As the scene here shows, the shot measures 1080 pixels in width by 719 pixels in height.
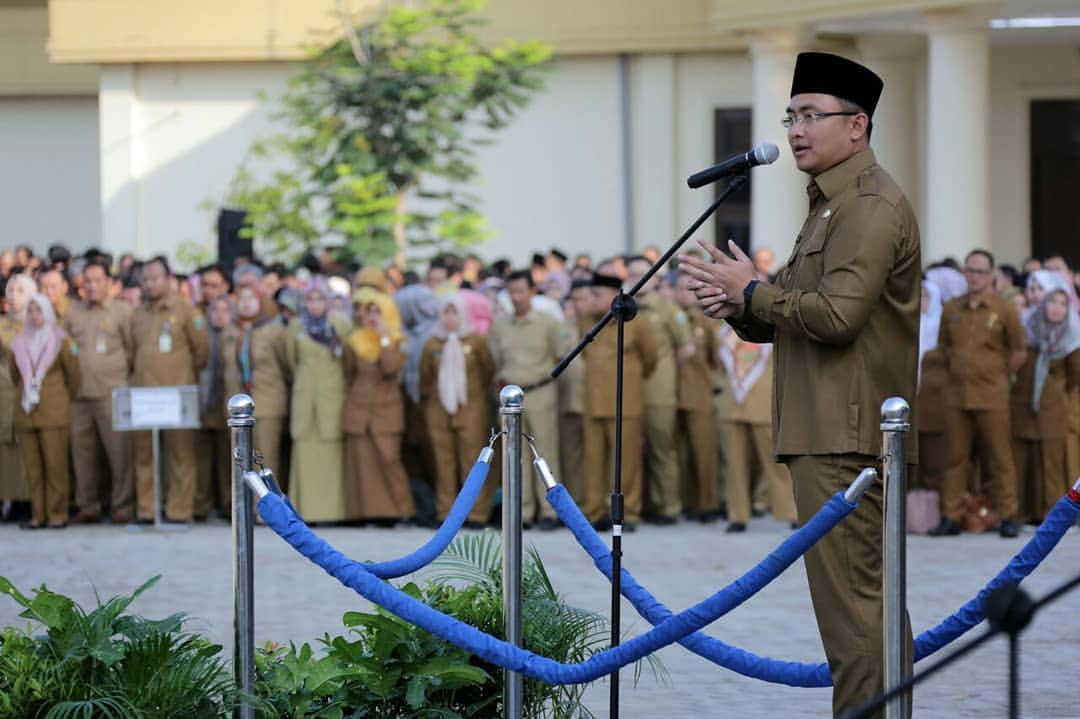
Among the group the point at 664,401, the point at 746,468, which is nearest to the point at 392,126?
the point at 664,401

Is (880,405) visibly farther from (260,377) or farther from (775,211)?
(775,211)

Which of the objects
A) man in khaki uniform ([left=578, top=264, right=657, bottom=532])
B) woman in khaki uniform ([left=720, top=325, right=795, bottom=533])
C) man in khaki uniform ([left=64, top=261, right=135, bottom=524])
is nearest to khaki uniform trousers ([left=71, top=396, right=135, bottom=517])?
man in khaki uniform ([left=64, top=261, right=135, bottom=524])

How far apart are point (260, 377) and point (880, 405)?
407 inches

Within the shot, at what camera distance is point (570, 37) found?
28.0 metres

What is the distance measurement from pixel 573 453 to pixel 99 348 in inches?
159

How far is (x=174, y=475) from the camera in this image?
16.1m

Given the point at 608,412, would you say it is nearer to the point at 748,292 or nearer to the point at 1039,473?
the point at 1039,473

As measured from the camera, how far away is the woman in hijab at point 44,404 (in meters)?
15.8

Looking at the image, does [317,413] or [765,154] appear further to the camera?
[317,413]

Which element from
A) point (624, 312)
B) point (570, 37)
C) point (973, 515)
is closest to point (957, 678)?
point (624, 312)

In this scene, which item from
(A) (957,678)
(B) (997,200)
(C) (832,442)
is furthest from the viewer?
(B) (997,200)

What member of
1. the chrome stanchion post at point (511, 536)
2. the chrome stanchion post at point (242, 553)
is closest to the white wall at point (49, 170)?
the chrome stanchion post at point (511, 536)

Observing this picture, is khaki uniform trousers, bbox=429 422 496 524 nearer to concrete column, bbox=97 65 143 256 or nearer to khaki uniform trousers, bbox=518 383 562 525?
khaki uniform trousers, bbox=518 383 562 525

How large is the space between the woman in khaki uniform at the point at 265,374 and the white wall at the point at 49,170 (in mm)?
19685
